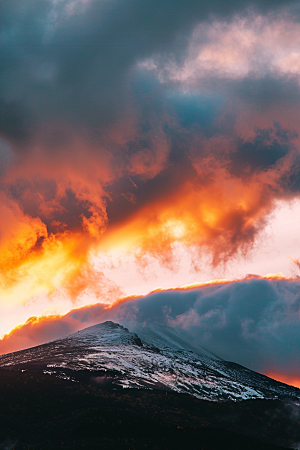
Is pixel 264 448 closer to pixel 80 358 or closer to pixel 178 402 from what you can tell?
pixel 178 402

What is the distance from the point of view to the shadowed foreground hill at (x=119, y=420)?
91875 mm

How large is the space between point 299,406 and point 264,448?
3587 inches

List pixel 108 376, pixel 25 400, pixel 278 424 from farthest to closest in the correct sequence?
1. pixel 108 376
2. pixel 278 424
3. pixel 25 400

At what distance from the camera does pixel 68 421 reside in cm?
10175

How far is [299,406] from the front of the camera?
17312 cm

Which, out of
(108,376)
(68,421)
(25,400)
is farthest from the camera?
(108,376)

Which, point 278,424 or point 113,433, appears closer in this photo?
point 113,433

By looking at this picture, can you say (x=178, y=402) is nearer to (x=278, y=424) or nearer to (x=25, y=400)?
(x=278, y=424)

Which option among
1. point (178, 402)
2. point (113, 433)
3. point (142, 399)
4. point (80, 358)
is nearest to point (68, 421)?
point (113, 433)

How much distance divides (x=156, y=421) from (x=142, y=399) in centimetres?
2643

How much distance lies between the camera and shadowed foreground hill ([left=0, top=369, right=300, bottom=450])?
91.9 meters

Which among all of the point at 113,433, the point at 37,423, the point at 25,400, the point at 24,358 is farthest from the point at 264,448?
the point at 24,358

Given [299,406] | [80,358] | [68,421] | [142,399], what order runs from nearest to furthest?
[68,421] → [142,399] → [299,406] → [80,358]

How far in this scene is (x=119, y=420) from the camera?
335ft
